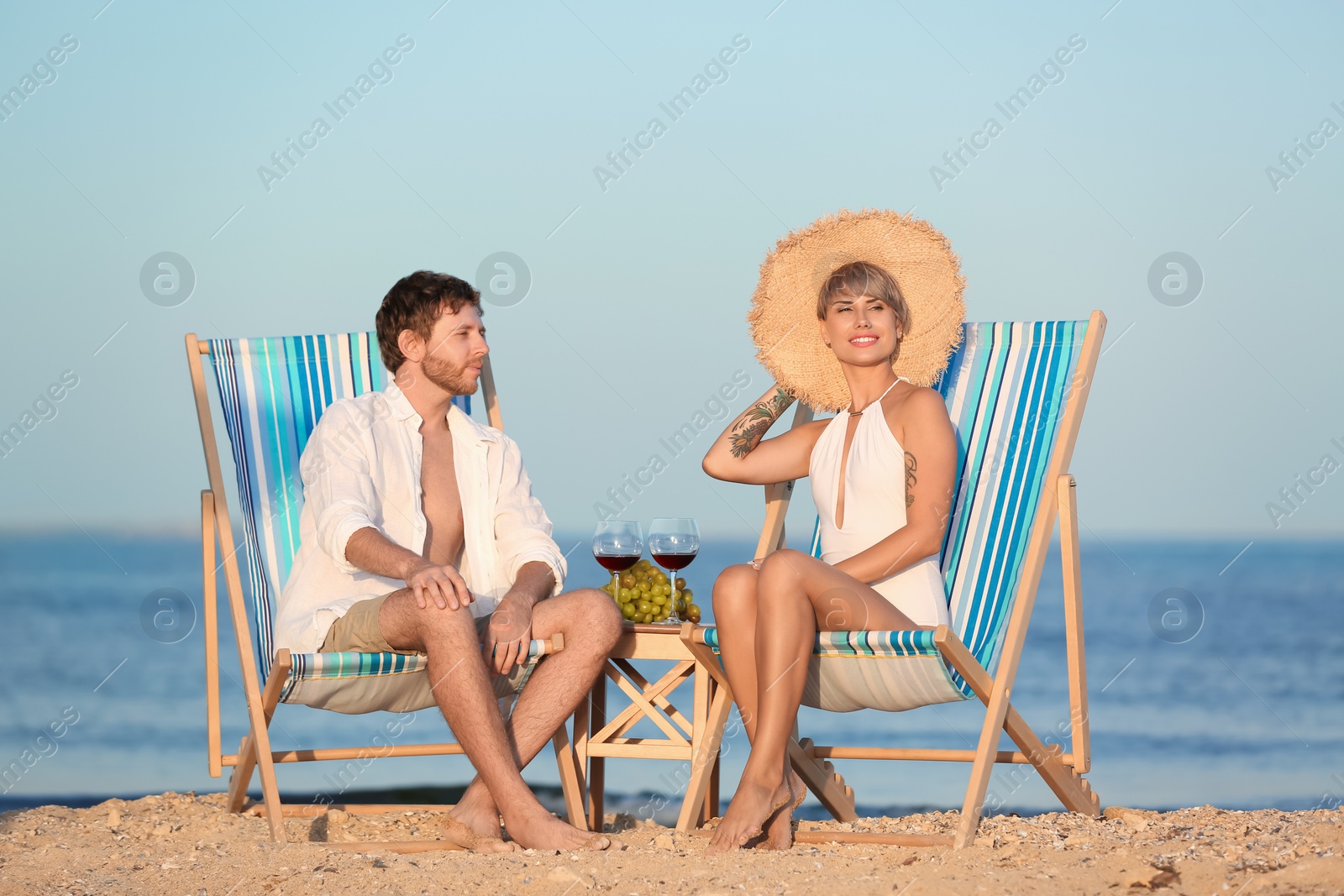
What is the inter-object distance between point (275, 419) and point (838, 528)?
170 cm

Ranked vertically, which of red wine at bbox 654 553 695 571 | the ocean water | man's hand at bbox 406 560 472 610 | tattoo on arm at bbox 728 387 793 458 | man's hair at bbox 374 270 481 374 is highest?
man's hair at bbox 374 270 481 374

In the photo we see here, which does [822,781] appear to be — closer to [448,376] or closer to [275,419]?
[448,376]

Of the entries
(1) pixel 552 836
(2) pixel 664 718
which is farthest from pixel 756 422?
(1) pixel 552 836

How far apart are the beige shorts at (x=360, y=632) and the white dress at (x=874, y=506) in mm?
983

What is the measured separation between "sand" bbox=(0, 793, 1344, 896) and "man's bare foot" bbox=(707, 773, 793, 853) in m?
0.06

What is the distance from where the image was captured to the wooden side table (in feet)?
10.8

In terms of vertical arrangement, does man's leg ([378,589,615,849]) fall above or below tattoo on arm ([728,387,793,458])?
below

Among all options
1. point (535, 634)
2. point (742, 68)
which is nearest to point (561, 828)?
point (535, 634)

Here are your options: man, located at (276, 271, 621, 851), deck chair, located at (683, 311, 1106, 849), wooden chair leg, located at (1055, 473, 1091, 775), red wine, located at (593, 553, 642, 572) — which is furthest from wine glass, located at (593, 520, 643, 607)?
wooden chair leg, located at (1055, 473, 1091, 775)

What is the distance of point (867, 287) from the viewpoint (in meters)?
3.62

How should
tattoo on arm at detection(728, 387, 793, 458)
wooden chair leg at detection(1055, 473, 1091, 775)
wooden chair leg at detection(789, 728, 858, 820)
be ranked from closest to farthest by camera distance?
wooden chair leg at detection(1055, 473, 1091, 775) < wooden chair leg at detection(789, 728, 858, 820) < tattoo on arm at detection(728, 387, 793, 458)

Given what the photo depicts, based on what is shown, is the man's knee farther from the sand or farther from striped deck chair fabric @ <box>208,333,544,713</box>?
the sand

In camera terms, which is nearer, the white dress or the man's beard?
the white dress

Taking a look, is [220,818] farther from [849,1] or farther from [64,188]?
[64,188]
